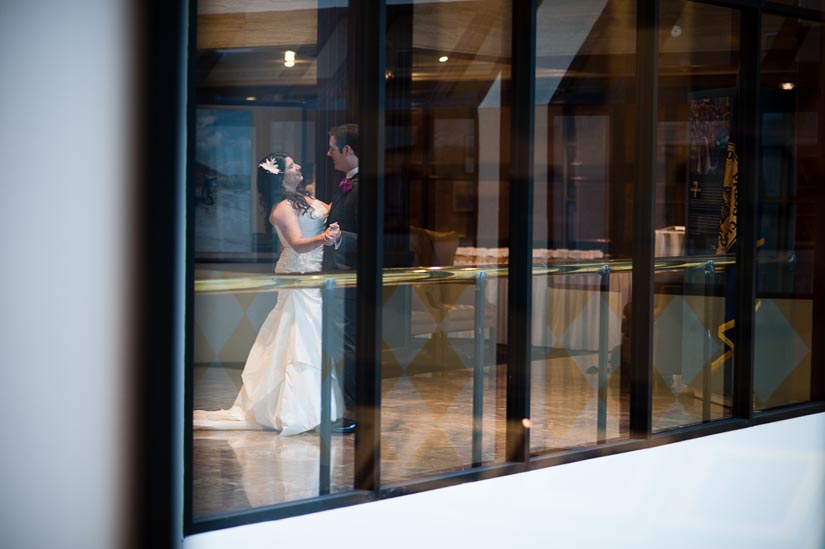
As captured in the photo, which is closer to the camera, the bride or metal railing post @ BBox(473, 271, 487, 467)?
the bride

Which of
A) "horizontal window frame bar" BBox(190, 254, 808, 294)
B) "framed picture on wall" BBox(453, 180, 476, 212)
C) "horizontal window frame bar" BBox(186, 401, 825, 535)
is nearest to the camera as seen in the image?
"horizontal window frame bar" BBox(186, 401, 825, 535)

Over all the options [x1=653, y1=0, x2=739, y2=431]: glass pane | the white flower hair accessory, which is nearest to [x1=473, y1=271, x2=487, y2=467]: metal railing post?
[x1=653, y1=0, x2=739, y2=431]: glass pane

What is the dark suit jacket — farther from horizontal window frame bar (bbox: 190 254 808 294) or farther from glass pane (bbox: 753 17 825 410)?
glass pane (bbox: 753 17 825 410)

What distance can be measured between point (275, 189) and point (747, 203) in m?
2.56

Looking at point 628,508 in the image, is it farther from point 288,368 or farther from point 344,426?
point 288,368

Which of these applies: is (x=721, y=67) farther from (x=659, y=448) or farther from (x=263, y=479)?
(x=263, y=479)

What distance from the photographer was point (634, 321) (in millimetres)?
4754

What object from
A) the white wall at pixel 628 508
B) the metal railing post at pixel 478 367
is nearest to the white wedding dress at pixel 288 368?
the white wall at pixel 628 508

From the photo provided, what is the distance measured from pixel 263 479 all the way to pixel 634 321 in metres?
1.89

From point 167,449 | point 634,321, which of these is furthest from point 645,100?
point 167,449

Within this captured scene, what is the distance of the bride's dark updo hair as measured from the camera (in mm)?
5718

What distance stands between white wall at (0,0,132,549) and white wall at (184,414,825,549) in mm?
521

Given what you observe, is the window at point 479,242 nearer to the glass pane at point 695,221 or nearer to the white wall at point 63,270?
the glass pane at point 695,221

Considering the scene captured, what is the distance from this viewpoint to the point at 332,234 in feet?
18.1
